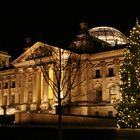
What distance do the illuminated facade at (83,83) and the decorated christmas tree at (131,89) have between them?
29464 mm

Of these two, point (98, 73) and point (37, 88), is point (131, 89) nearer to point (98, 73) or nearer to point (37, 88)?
point (98, 73)

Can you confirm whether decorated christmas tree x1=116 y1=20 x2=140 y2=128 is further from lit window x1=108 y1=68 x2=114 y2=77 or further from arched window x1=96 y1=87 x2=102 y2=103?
arched window x1=96 y1=87 x2=102 y2=103

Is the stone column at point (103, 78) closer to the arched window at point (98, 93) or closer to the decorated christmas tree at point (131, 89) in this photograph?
the arched window at point (98, 93)

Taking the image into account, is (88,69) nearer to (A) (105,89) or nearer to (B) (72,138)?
(A) (105,89)

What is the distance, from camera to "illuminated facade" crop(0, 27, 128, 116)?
236 feet

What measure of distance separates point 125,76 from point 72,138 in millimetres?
9484

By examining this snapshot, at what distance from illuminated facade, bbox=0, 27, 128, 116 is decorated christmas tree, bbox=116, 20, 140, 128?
→ 29464 mm

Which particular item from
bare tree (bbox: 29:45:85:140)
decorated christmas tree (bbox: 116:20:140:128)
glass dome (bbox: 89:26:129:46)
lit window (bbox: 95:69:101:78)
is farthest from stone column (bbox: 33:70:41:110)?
decorated christmas tree (bbox: 116:20:140:128)

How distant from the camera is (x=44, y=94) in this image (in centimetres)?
7975

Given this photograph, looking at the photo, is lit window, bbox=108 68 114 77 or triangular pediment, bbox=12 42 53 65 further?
triangular pediment, bbox=12 42 53 65

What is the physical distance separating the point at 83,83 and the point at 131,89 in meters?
37.4

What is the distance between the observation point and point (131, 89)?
37.6 m

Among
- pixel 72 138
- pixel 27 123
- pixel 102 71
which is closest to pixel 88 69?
pixel 102 71

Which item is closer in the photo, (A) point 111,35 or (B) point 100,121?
(B) point 100,121
